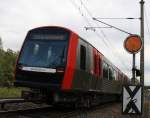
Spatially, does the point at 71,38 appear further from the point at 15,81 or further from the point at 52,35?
the point at 15,81

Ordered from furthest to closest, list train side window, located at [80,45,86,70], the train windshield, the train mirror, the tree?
the tree
train side window, located at [80,45,86,70]
the train windshield
the train mirror

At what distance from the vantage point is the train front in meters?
19.1

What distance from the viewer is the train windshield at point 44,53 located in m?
19.5

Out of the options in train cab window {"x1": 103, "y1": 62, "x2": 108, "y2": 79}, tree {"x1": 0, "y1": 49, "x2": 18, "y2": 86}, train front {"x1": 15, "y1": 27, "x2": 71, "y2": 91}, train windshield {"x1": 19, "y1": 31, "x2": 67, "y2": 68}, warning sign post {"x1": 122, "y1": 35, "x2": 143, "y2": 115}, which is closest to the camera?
warning sign post {"x1": 122, "y1": 35, "x2": 143, "y2": 115}

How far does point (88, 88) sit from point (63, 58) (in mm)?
3601

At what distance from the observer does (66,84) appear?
19.2 m

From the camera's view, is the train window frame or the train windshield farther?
the train window frame

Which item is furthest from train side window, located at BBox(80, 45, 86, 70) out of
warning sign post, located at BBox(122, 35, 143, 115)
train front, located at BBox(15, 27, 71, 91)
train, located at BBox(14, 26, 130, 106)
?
warning sign post, located at BBox(122, 35, 143, 115)

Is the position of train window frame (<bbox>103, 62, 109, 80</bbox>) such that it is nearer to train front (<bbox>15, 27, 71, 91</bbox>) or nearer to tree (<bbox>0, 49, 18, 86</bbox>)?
train front (<bbox>15, 27, 71, 91</bbox>)

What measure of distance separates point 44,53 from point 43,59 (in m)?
0.27

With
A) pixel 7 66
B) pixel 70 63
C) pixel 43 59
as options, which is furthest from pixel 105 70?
pixel 7 66

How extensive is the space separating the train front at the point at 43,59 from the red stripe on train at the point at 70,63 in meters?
0.12

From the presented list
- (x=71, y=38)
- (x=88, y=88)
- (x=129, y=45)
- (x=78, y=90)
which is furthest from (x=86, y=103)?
(x=129, y=45)

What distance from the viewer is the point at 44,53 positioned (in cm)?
1980
